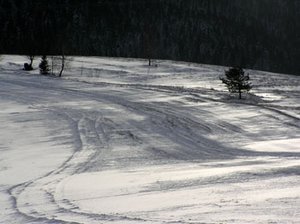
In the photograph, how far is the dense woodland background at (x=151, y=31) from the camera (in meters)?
139

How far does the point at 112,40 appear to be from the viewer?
14225 cm

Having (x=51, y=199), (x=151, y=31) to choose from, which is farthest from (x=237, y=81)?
(x=151, y=31)

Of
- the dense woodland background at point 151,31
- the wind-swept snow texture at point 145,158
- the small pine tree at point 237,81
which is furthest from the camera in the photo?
the dense woodland background at point 151,31

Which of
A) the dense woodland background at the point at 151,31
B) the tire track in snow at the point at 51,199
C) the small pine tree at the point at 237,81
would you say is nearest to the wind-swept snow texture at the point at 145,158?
the tire track in snow at the point at 51,199

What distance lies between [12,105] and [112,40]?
382 feet

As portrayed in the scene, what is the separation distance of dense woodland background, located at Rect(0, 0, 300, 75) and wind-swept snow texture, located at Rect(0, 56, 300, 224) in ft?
339

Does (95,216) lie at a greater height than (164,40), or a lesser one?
lesser

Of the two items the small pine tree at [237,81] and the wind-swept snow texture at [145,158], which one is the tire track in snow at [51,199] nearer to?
the wind-swept snow texture at [145,158]

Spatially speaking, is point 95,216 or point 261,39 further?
point 261,39

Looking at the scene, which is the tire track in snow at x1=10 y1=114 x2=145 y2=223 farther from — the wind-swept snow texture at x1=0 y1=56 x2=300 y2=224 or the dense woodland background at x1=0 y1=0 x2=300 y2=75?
the dense woodland background at x1=0 y1=0 x2=300 y2=75


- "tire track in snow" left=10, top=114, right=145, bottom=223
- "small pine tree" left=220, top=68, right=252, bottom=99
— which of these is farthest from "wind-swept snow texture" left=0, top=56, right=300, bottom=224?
"small pine tree" left=220, top=68, right=252, bottom=99

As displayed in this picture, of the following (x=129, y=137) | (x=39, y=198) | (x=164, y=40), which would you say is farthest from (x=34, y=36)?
(x=39, y=198)

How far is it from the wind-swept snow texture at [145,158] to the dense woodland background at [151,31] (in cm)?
10335

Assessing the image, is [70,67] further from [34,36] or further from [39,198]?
[34,36]
